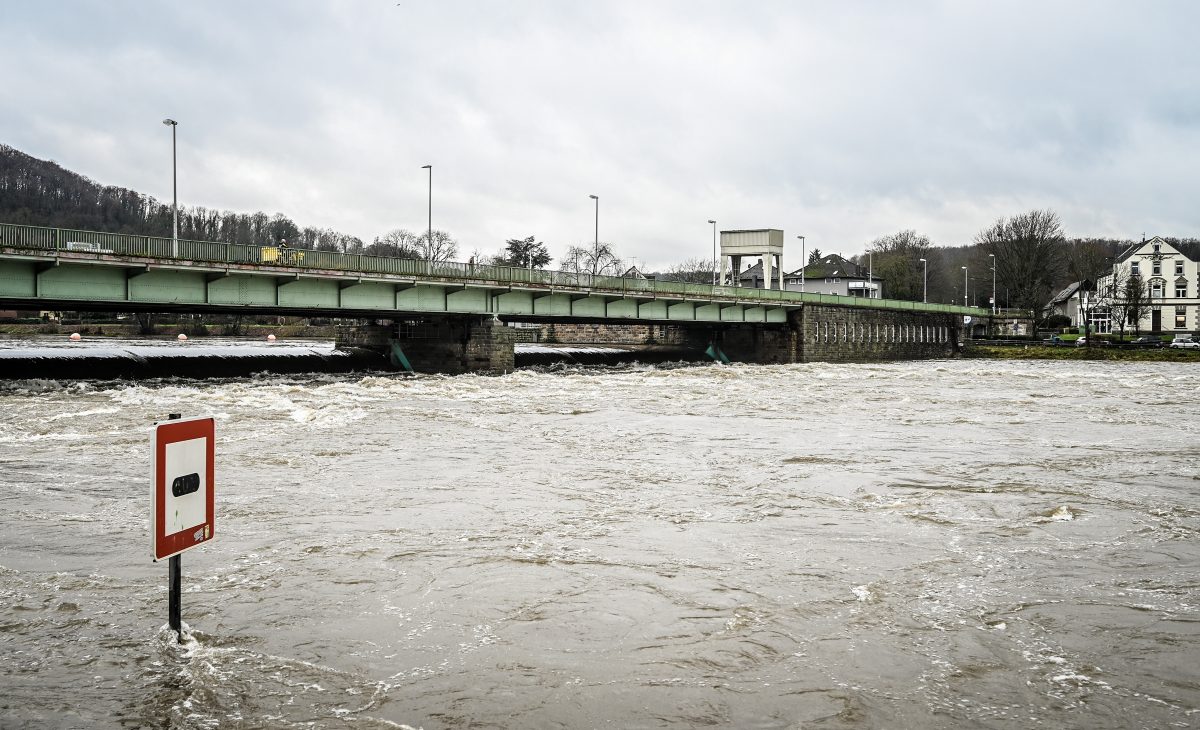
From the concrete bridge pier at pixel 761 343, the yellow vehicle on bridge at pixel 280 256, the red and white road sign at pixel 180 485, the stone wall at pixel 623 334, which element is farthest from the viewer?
the stone wall at pixel 623 334

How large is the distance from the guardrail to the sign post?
1240 inches

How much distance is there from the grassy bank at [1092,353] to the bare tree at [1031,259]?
28991mm

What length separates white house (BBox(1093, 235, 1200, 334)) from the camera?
382 ft

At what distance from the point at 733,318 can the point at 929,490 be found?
2212 inches

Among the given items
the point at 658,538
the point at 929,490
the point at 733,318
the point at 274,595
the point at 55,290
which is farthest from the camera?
the point at 733,318

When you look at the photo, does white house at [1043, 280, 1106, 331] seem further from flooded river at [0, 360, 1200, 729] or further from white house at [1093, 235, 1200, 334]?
flooded river at [0, 360, 1200, 729]

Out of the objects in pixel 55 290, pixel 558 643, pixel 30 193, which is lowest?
pixel 558 643

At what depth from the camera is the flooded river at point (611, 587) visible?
6211 millimetres

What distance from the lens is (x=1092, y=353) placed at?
82.9 m

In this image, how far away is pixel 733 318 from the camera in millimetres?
70688

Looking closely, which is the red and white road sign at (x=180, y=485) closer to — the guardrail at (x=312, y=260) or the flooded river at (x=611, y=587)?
the flooded river at (x=611, y=587)

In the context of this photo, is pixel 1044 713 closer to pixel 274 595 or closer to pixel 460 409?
pixel 274 595

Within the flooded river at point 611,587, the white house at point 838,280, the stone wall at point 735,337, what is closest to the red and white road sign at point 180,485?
the flooded river at point 611,587

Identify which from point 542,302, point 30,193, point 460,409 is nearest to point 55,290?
point 460,409
